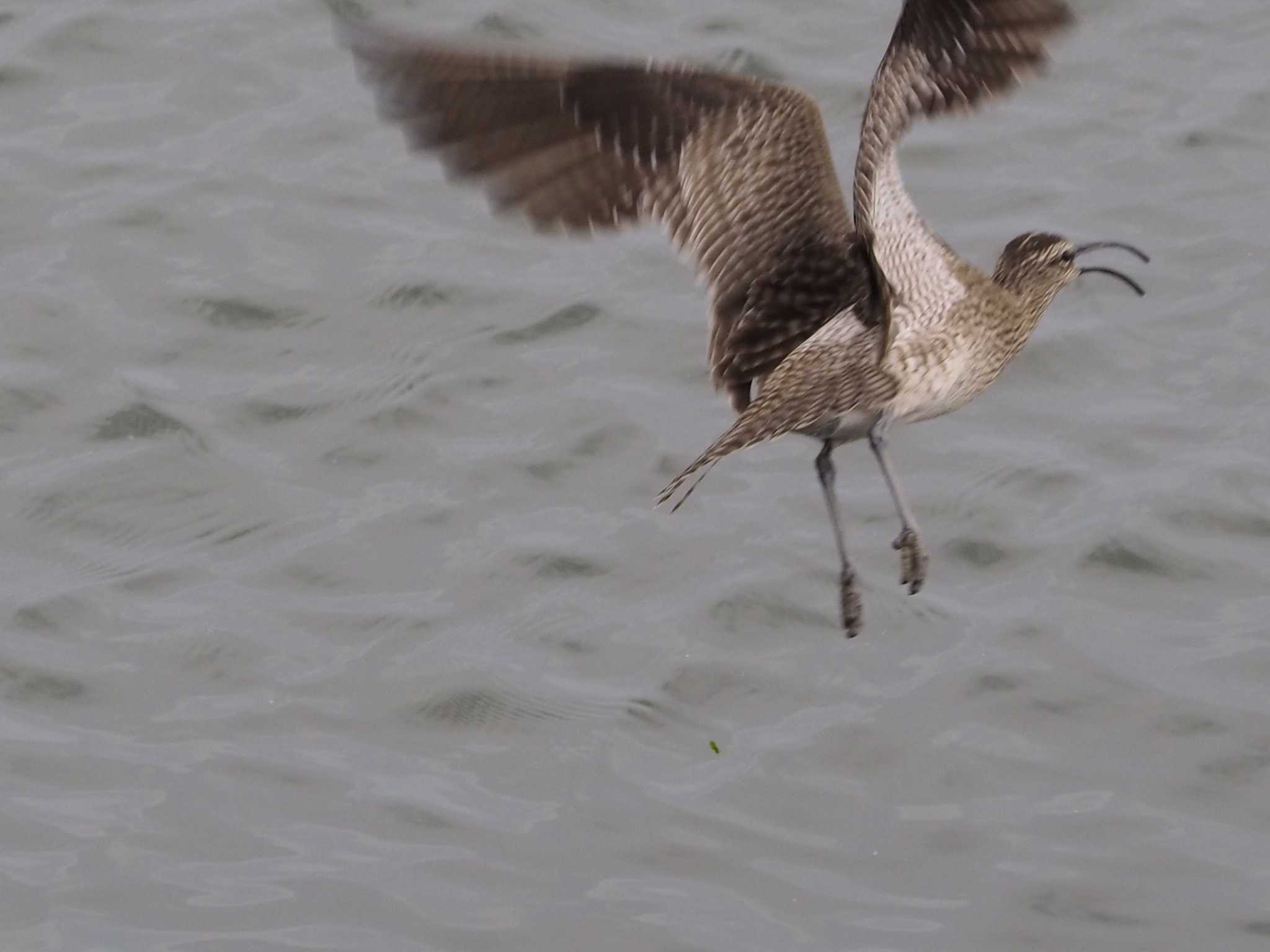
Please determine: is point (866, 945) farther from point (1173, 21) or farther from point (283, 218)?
point (1173, 21)

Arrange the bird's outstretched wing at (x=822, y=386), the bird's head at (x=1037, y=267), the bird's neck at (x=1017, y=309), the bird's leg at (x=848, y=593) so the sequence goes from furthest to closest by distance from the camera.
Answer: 1. the bird's head at (x=1037, y=267)
2. the bird's neck at (x=1017, y=309)
3. the bird's leg at (x=848, y=593)
4. the bird's outstretched wing at (x=822, y=386)

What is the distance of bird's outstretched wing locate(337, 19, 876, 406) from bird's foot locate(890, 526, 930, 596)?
0.61m

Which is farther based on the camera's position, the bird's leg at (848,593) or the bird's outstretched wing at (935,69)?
the bird's leg at (848,593)

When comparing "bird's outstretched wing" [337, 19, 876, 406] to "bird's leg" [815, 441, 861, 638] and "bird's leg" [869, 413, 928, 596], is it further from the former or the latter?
"bird's leg" [815, 441, 861, 638]

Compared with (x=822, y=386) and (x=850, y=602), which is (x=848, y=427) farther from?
(x=850, y=602)

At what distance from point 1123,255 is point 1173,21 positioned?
1.87 m

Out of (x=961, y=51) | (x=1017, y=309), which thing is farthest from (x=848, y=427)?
(x=961, y=51)

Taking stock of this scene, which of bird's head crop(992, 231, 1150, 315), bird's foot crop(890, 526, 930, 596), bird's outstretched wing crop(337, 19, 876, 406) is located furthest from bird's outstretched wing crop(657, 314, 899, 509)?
bird's head crop(992, 231, 1150, 315)

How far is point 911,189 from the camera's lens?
1133 cm

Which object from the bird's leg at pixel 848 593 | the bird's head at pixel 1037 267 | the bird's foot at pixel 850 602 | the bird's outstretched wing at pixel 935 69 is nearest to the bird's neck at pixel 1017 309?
the bird's head at pixel 1037 267

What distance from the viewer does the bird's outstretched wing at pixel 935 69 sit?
6.73 metres

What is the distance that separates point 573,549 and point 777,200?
2740 mm

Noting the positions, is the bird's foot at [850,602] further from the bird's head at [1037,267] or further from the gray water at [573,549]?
the gray water at [573,549]

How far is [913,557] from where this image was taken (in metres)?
7.12
